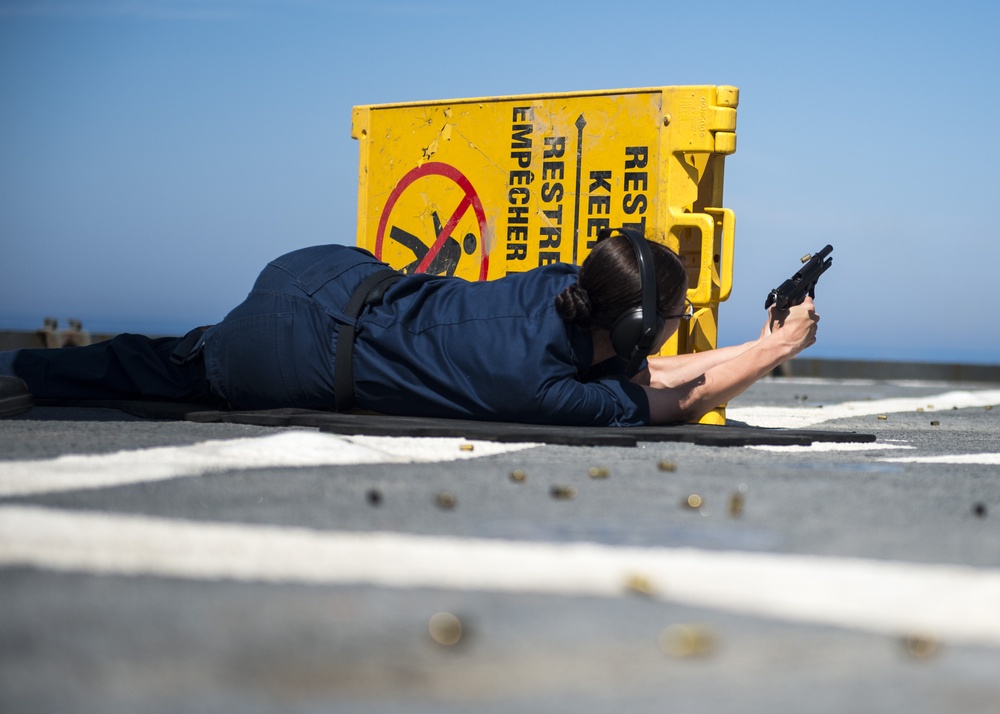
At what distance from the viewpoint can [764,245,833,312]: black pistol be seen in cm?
427

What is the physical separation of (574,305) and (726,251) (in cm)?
157

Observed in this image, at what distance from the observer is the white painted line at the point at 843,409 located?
5.53 m

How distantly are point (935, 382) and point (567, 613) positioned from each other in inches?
515

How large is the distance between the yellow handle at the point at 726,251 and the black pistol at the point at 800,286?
1.90ft

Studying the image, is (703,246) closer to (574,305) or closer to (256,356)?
(574,305)

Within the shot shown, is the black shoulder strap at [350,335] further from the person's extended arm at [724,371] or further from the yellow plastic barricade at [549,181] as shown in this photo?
the yellow plastic barricade at [549,181]

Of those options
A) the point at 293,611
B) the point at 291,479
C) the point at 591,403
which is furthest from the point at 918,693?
the point at 591,403

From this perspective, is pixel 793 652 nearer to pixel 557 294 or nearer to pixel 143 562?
pixel 143 562

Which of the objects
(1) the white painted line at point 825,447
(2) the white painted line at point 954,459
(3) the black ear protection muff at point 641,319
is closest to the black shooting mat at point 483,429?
(1) the white painted line at point 825,447

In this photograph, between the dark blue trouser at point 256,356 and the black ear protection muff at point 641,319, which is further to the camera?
the dark blue trouser at point 256,356

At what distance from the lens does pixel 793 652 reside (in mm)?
1333

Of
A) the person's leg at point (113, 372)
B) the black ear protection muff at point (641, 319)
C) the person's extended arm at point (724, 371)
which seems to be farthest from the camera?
the person's leg at point (113, 372)

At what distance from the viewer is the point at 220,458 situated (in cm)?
279

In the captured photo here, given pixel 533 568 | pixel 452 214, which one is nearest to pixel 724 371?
pixel 452 214
